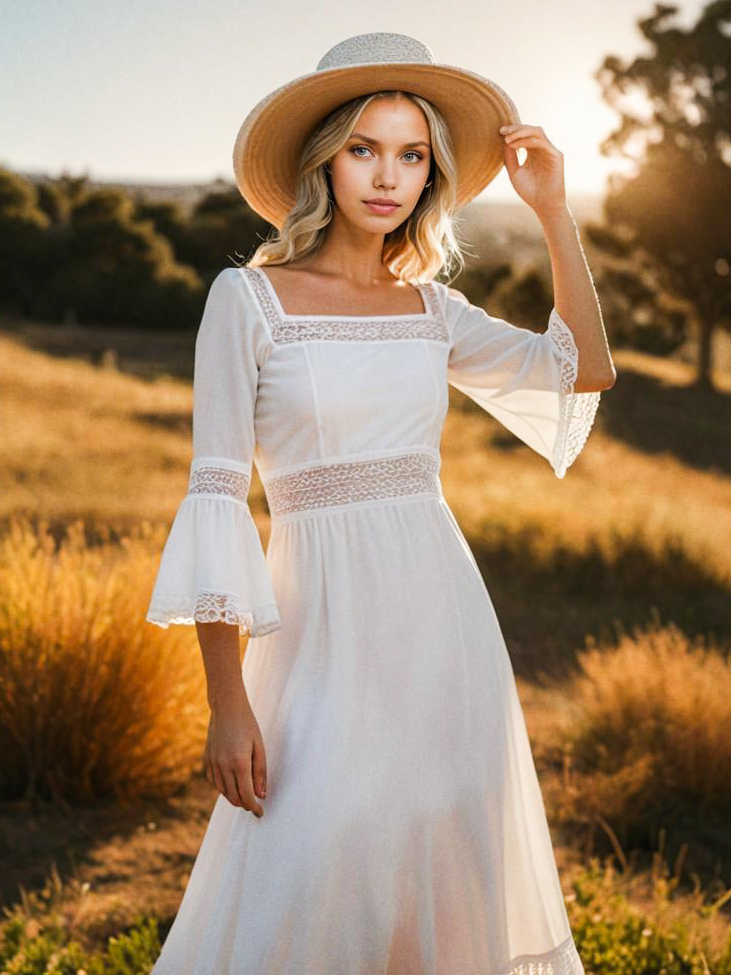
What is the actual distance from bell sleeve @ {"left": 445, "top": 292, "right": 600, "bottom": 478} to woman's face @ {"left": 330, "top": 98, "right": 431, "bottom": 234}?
29cm

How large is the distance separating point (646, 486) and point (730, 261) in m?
16.3

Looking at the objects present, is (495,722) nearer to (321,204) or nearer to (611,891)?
(321,204)

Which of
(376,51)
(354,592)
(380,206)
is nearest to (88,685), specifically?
(354,592)

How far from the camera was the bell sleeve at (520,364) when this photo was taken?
236 cm

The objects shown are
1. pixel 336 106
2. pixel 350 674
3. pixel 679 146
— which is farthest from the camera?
pixel 679 146

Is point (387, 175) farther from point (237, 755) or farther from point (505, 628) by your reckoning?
point (505, 628)

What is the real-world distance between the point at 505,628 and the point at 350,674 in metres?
5.67

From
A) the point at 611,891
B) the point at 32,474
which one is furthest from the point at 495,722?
the point at 32,474

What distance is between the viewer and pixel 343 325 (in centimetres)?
211

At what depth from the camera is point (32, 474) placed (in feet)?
34.2

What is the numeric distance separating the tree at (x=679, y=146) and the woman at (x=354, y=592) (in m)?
25.1

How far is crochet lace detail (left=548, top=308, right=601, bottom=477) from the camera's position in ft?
7.77

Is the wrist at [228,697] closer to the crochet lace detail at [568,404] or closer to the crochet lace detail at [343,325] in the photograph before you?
the crochet lace detail at [343,325]

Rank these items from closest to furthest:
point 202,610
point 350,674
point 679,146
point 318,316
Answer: point 202,610 < point 350,674 < point 318,316 < point 679,146
